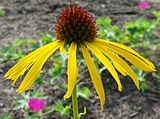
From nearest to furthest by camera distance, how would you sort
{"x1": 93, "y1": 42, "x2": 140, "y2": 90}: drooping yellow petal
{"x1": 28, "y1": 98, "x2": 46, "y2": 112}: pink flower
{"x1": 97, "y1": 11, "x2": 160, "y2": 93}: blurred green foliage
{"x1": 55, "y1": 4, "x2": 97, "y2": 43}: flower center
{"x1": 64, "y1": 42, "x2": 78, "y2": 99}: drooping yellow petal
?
{"x1": 64, "y1": 42, "x2": 78, "y2": 99}: drooping yellow petal
{"x1": 93, "y1": 42, "x2": 140, "y2": 90}: drooping yellow petal
{"x1": 55, "y1": 4, "x2": 97, "y2": 43}: flower center
{"x1": 28, "y1": 98, "x2": 46, "y2": 112}: pink flower
{"x1": 97, "y1": 11, "x2": 160, "y2": 93}: blurred green foliage

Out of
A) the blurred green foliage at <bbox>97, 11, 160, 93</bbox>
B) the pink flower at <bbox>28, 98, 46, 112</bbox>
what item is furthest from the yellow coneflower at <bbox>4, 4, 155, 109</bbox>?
the blurred green foliage at <bbox>97, 11, 160, 93</bbox>

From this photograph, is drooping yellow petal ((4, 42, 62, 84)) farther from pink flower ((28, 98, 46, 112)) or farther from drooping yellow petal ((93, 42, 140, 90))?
pink flower ((28, 98, 46, 112))

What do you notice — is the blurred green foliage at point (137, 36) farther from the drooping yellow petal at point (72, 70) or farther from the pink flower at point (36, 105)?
the drooping yellow petal at point (72, 70)

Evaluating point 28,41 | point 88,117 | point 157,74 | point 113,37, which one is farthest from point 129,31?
point 88,117

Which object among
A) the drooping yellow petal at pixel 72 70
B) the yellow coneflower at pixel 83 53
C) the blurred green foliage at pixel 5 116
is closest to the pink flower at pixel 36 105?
the blurred green foliage at pixel 5 116

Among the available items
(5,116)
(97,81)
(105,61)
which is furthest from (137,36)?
(97,81)

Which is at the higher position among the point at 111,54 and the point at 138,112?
the point at 111,54

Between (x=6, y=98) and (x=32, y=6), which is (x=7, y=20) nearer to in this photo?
(x=32, y=6)
